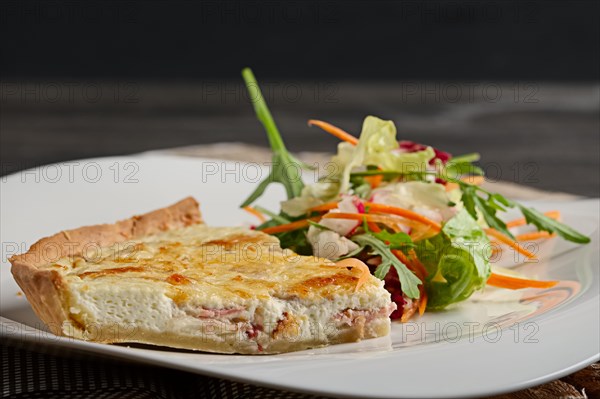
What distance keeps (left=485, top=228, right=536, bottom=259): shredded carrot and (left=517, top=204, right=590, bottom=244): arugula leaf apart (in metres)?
0.15

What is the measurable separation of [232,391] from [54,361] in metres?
0.63

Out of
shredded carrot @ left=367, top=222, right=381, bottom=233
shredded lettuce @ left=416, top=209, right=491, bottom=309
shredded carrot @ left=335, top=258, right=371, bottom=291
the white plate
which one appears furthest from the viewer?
shredded carrot @ left=367, top=222, right=381, bottom=233

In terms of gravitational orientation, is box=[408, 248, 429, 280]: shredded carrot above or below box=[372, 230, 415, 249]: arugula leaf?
below

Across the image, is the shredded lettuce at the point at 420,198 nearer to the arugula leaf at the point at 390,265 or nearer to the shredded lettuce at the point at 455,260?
the shredded lettuce at the point at 455,260

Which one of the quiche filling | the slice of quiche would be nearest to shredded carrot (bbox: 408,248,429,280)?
the slice of quiche

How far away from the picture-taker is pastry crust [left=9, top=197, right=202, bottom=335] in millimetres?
2973

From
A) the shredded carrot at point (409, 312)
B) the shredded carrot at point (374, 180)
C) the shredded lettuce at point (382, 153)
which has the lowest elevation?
the shredded carrot at point (409, 312)


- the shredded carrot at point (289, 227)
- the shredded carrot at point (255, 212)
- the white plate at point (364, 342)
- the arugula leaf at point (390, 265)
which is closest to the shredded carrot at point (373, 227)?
the arugula leaf at point (390, 265)

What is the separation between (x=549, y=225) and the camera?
432cm

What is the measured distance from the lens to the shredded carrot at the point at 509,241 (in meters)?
4.13

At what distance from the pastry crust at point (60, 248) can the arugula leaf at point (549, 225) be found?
1.60 m

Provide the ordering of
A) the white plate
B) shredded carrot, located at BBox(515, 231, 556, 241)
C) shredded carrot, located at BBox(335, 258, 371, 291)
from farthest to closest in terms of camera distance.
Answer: shredded carrot, located at BBox(515, 231, 556, 241) → shredded carrot, located at BBox(335, 258, 371, 291) → the white plate

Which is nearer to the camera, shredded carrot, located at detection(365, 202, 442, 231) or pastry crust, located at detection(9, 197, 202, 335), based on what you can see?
→ pastry crust, located at detection(9, 197, 202, 335)

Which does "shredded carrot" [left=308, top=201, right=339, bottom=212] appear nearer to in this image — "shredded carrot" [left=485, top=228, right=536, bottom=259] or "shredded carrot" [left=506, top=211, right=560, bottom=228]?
"shredded carrot" [left=485, top=228, right=536, bottom=259]
